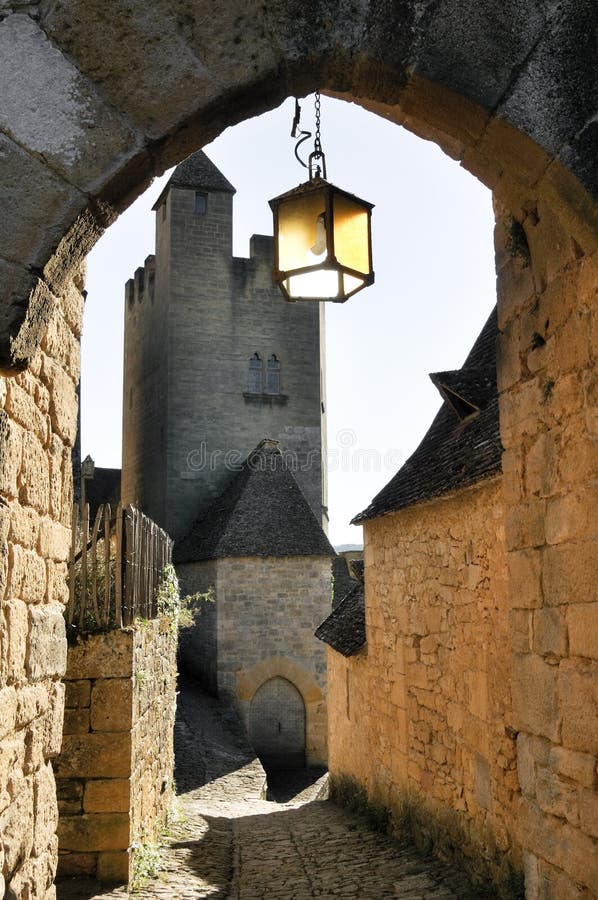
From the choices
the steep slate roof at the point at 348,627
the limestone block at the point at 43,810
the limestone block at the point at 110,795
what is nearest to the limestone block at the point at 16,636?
the limestone block at the point at 43,810

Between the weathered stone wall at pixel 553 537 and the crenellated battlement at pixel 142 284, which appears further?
the crenellated battlement at pixel 142 284

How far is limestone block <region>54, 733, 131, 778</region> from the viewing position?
18.8 ft

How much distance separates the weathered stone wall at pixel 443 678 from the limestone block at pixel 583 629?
10.8 feet

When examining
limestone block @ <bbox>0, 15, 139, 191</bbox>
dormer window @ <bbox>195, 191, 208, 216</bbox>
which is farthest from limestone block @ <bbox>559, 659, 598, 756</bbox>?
dormer window @ <bbox>195, 191, 208, 216</bbox>

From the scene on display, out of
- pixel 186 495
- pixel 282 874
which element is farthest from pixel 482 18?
pixel 186 495

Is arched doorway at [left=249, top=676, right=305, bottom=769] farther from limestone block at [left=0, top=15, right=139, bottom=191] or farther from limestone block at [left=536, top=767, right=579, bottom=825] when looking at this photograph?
limestone block at [left=0, top=15, right=139, bottom=191]

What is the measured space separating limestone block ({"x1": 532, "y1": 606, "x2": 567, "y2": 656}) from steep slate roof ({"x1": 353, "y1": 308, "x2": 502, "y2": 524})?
296cm

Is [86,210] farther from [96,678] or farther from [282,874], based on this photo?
[282,874]

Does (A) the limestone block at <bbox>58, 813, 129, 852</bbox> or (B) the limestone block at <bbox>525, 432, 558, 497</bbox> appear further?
(A) the limestone block at <bbox>58, 813, 129, 852</bbox>

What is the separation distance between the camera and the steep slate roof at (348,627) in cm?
1102

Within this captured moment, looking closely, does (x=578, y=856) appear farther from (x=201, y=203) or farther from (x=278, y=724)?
(x=201, y=203)

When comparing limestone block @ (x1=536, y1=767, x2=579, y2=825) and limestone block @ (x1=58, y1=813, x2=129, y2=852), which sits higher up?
limestone block @ (x1=536, y1=767, x2=579, y2=825)

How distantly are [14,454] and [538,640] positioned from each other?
2157mm

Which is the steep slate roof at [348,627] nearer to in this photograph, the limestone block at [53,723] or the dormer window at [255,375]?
the limestone block at [53,723]
